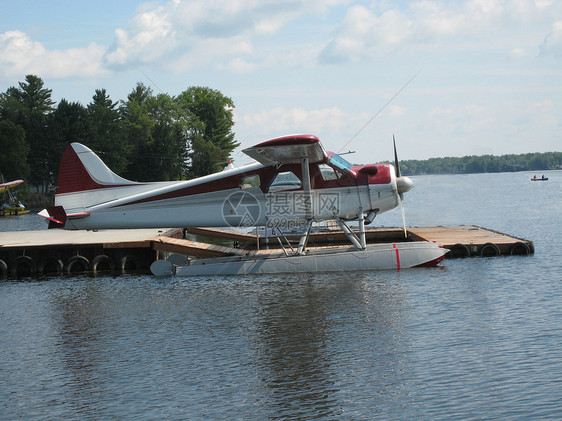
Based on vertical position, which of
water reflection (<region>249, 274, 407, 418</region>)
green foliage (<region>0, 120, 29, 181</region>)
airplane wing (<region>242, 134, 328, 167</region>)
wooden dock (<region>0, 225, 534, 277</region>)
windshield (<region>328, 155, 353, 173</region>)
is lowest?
water reflection (<region>249, 274, 407, 418</region>)

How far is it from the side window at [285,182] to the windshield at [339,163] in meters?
1.02

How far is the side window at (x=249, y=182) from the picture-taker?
17.2 meters

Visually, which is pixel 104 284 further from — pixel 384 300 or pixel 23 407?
pixel 23 407

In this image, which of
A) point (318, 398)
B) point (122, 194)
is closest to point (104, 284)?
point (122, 194)

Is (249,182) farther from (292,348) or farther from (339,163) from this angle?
(292,348)

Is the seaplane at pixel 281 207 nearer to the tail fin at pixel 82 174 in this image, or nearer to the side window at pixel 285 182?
the side window at pixel 285 182

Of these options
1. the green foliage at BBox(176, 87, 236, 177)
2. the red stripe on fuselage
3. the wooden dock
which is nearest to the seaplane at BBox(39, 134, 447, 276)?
the red stripe on fuselage

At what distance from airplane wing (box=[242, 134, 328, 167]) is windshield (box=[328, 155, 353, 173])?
8.5 inches

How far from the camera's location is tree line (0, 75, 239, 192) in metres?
73.0

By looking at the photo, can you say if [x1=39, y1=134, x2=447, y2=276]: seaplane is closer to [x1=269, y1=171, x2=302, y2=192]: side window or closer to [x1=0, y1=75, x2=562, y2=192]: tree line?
[x1=269, y1=171, x2=302, y2=192]: side window

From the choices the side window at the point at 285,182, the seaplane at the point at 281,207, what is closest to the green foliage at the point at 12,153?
the seaplane at the point at 281,207

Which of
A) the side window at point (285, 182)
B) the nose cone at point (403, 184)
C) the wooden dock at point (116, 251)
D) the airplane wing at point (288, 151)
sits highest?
the airplane wing at point (288, 151)

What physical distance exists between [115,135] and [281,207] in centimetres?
6748

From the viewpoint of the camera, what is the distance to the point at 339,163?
17016 mm
